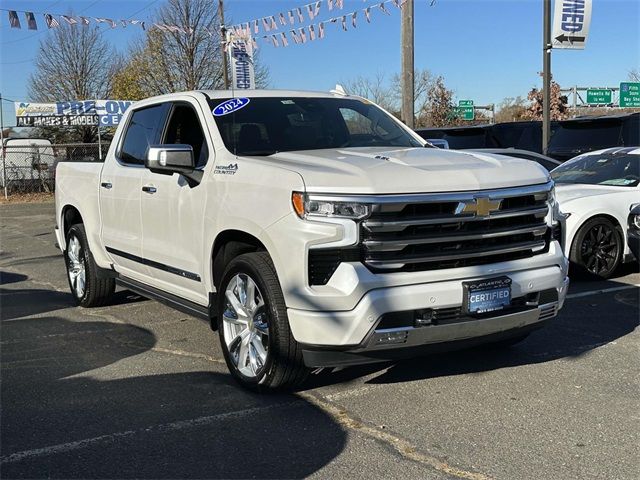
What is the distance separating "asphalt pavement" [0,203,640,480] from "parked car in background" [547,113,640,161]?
7249mm

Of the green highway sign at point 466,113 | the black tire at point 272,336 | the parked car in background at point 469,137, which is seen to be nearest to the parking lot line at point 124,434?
the black tire at point 272,336

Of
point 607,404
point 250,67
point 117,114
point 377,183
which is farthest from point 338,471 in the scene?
point 117,114

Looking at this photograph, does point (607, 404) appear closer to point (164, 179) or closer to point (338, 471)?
point (338, 471)

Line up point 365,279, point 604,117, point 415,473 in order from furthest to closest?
point 604,117, point 365,279, point 415,473

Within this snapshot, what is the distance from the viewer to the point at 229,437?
3756 millimetres

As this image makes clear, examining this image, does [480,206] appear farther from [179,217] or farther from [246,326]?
[179,217]

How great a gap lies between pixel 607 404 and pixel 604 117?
9.76 metres

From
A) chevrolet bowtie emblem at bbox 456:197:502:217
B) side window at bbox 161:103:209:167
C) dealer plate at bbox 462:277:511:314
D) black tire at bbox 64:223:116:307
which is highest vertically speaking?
side window at bbox 161:103:209:167

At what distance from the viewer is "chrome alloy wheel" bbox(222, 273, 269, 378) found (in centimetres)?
431

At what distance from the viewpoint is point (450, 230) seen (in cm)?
398

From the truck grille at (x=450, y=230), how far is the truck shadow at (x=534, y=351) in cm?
95

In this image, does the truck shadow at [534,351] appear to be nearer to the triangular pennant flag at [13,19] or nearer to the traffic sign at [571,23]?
the traffic sign at [571,23]

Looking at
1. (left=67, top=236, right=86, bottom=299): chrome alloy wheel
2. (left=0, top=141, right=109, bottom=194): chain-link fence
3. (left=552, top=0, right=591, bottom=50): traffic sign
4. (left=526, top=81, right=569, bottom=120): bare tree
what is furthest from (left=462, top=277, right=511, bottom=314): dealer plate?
(left=526, top=81, right=569, bottom=120): bare tree

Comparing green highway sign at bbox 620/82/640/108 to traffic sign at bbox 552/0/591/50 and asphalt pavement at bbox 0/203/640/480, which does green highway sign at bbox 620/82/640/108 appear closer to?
traffic sign at bbox 552/0/591/50
